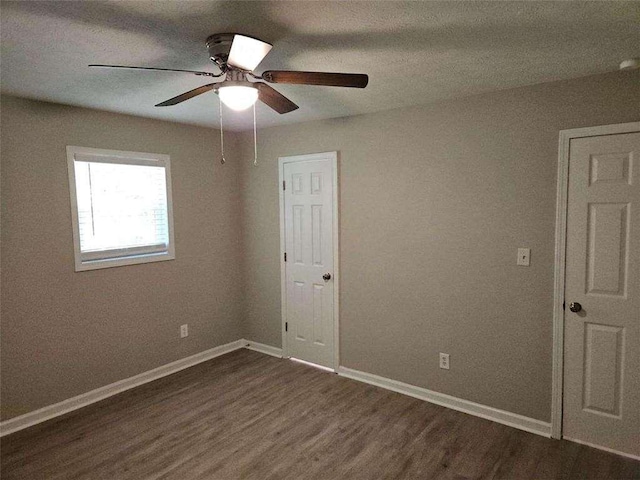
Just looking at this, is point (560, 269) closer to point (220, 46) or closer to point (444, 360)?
point (444, 360)

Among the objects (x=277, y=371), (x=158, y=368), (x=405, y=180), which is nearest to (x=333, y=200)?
(x=405, y=180)

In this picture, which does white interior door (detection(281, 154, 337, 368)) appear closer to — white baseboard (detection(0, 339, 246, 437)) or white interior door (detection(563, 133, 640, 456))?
white baseboard (detection(0, 339, 246, 437))

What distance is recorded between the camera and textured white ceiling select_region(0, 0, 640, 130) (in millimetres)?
1609

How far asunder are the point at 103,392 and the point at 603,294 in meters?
3.86

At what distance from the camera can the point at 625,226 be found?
7.97 feet

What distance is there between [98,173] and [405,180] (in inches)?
101

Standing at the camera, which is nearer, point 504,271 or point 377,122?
point 504,271

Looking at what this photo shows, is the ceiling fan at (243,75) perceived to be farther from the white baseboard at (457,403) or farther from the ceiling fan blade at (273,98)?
the white baseboard at (457,403)

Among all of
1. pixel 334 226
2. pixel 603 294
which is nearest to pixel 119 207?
pixel 334 226

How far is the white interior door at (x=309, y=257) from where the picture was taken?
3.77 meters

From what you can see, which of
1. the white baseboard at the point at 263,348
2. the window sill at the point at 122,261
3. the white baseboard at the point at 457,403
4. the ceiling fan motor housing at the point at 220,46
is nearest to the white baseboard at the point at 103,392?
the white baseboard at the point at 263,348

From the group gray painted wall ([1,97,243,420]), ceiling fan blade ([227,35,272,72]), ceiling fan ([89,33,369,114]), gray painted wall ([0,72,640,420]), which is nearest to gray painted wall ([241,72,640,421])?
gray painted wall ([0,72,640,420])

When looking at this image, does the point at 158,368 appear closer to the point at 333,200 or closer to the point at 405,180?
the point at 333,200

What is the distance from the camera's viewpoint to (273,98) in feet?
6.86
